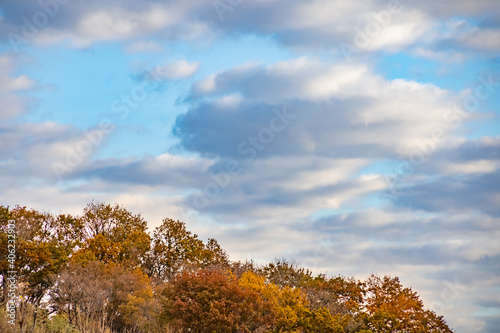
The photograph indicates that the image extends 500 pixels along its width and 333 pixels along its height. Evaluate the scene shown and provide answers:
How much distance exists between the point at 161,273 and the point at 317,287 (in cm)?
1889

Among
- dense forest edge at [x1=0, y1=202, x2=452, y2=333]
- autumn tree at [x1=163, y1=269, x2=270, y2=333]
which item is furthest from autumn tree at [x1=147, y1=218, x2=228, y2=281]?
autumn tree at [x1=163, y1=269, x2=270, y2=333]

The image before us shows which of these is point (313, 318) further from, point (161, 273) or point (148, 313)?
point (161, 273)

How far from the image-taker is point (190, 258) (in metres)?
64.7

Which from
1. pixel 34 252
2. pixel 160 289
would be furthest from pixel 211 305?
pixel 34 252

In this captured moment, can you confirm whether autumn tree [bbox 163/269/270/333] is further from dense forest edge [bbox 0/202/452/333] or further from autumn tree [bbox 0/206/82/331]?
autumn tree [bbox 0/206/82/331]

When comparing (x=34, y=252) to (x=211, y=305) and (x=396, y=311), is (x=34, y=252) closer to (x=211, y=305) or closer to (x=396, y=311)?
(x=211, y=305)

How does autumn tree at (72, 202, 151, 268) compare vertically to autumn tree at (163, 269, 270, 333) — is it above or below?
above

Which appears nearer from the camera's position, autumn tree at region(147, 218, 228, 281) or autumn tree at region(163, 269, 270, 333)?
autumn tree at region(163, 269, 270, 333)

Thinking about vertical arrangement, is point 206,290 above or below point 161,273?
below

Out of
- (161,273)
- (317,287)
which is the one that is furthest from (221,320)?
(161,273)

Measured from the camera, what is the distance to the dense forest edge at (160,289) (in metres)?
→ 38.5

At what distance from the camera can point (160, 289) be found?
4825 cm

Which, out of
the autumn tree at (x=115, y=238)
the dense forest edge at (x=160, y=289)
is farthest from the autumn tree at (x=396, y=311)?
the autumn tree at (x=115, y=238)

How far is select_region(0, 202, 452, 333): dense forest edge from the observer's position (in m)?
38.5
